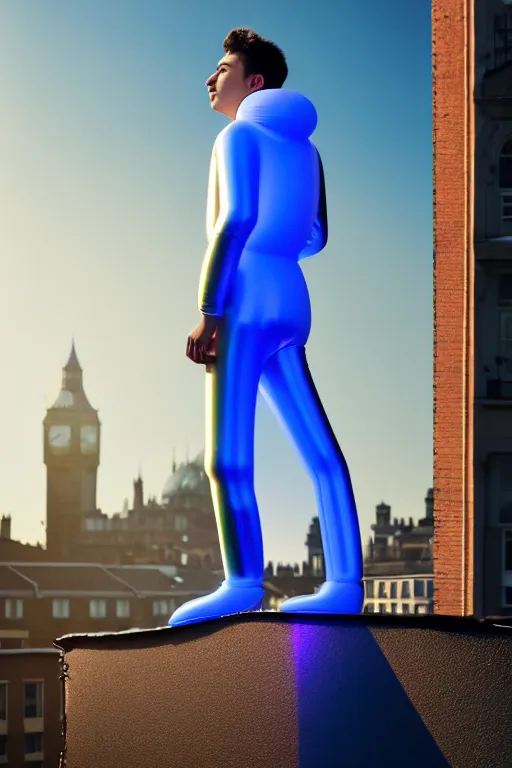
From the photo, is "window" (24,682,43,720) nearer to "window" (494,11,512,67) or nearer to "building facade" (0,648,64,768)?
"building facade" (0,648,64,768)

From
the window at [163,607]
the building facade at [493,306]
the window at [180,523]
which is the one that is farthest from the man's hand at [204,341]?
the window at [180,523]

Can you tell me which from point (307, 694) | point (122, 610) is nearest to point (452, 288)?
point (307, 694)

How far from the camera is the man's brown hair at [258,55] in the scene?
4855 millimetres

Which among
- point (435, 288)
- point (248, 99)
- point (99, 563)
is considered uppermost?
point (435, 288)

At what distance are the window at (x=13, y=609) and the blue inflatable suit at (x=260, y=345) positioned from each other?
78354 mm

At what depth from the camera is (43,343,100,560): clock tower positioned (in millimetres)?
98000

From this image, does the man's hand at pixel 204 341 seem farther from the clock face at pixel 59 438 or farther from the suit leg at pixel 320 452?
the clock face at pixel 59 438

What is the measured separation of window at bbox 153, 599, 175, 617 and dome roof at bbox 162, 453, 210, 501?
16439mm

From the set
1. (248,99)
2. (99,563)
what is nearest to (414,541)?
(99,563)

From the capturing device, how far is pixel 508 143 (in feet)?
53.0

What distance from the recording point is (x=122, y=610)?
3312 inches

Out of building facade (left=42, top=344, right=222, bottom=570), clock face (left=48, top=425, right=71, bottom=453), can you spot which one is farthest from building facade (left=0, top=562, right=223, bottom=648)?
clock face (left=48, top=425, right=71, bottom=453)

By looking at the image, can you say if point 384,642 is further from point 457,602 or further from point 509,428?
point 509,428

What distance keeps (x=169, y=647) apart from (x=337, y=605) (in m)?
0.57
